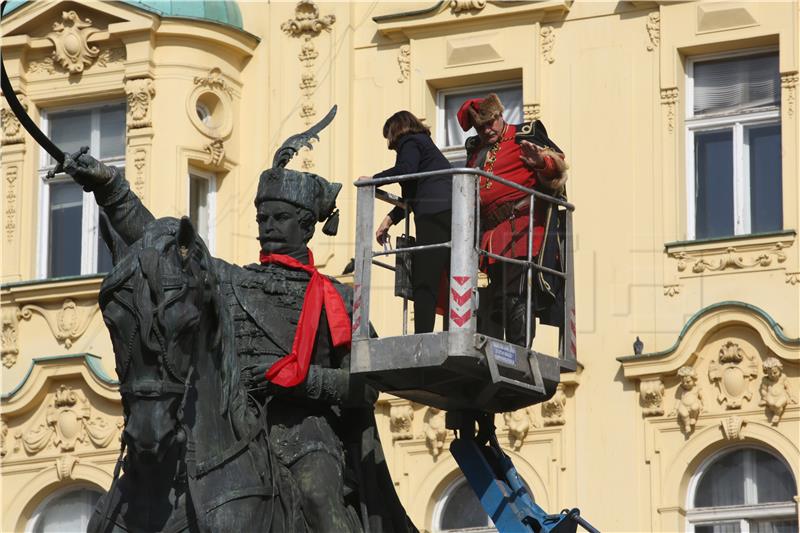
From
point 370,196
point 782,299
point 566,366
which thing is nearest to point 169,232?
point 370,196

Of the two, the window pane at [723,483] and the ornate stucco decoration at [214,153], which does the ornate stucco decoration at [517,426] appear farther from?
the ornate stucco decoration at [214,153]

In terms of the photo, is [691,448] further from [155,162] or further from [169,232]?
[169,232]

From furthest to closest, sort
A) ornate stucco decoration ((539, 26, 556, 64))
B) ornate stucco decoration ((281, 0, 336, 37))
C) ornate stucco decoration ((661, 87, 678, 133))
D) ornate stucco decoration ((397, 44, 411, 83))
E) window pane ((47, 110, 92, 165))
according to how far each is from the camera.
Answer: window pane ((47, 110, 92, 165)) → ornate stucco decoration ((281, 0, 336, 37)) → ornate stucco decoration ((397, 44, 411, 83)) → ornate stucco decoration ((539, 26, 556, 64)) → ornate stucco decoration ((661, 87, 678, 133))

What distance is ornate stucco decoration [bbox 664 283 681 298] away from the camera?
79.5 feet

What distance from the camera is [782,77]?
24125mm

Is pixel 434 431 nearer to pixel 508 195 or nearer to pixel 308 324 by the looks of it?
pixel 508 195

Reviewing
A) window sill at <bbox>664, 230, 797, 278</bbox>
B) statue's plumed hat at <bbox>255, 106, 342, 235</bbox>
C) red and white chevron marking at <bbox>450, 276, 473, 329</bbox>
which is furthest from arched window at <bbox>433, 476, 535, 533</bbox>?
red and white chevron marking at <bbox>450, 276, 473, 329</bbox>

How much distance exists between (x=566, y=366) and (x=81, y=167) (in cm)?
284

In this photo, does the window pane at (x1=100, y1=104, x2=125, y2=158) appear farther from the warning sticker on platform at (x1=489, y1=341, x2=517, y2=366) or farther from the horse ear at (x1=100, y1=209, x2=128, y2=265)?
the warning sticker on platform at (x1=489, y1=341, x2=517, y2=366)

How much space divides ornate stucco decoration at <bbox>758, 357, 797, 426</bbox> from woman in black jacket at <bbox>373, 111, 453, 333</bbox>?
886 centimetres

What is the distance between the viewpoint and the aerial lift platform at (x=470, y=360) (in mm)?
14031

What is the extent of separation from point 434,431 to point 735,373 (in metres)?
2.71

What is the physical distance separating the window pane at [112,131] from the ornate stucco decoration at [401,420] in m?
3.67

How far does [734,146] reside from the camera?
24438 millimetres
